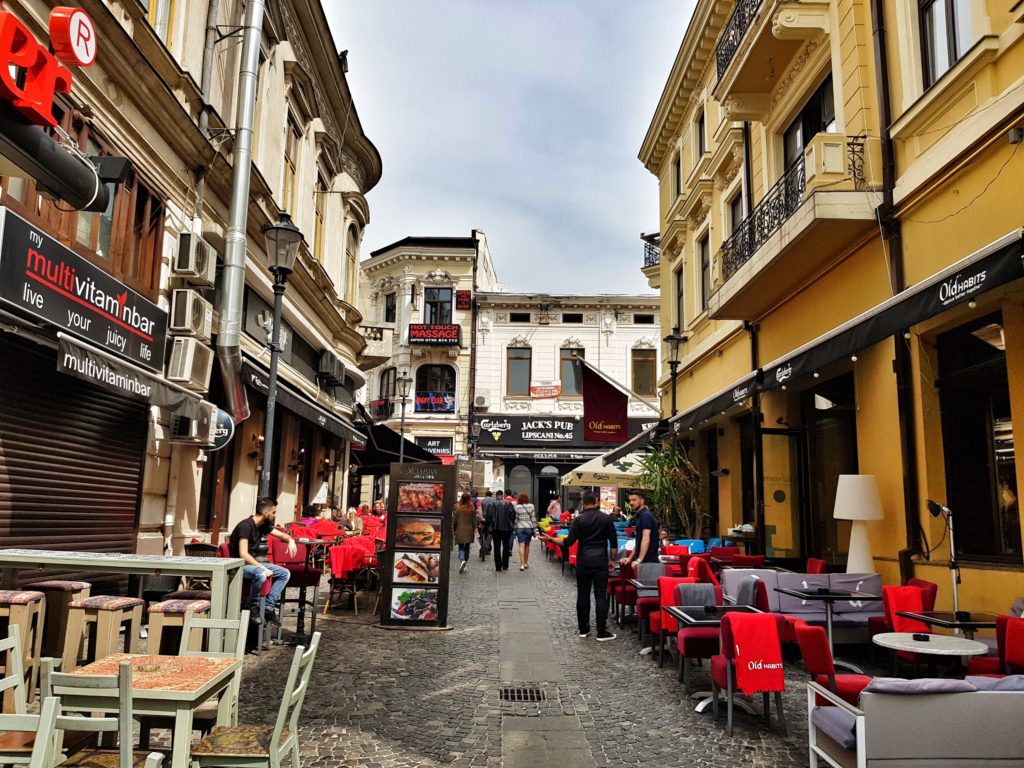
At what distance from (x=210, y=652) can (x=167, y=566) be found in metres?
0.77

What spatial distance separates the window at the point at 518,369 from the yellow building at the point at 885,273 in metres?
20.3

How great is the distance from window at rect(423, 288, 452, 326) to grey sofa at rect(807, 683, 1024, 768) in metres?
32.9

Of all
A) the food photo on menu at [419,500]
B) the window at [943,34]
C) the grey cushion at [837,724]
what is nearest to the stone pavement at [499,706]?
the grey cushion at [837,724]

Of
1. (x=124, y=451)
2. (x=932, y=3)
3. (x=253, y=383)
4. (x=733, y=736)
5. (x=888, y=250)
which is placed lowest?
(x=733, y=736)

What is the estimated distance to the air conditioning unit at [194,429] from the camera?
9.88m

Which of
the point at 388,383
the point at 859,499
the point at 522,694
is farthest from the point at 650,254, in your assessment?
the point at 522,694

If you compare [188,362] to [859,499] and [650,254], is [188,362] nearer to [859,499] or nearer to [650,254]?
[859,499]

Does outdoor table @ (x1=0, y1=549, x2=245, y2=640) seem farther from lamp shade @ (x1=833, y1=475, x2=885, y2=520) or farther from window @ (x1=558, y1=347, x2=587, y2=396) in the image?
window @ (x1=558, y1=347, x2=587, y2=396)

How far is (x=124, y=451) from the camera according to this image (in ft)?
30.9

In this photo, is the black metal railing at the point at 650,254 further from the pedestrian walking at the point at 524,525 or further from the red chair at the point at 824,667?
the red chair at the point at 824,667

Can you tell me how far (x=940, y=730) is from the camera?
3725mm

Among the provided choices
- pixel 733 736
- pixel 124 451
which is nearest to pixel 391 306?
pixel 124 451

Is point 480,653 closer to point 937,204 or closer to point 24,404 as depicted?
point 24,404

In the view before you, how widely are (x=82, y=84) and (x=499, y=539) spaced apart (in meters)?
12.1
